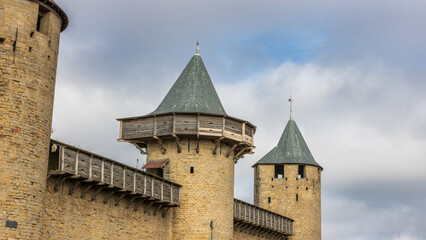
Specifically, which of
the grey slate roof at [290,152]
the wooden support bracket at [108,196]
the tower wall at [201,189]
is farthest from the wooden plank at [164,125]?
the grey slate roof at [290,152]

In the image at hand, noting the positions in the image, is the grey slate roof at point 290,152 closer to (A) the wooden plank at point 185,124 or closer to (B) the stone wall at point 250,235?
(B) the stone wall at point 250,235

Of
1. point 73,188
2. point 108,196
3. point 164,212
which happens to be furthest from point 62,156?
point 164,212

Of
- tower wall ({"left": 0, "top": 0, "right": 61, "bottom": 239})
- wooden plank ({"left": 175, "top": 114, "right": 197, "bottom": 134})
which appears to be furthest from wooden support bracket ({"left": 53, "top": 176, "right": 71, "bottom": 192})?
wooden plank ({"left": 175, "top": 114, "right": 197, "bottom": 134})

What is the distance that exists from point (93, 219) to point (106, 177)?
1.63 metres

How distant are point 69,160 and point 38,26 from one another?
15.2 feet

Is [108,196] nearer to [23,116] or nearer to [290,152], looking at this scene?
[23,116]

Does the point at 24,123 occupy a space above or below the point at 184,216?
above

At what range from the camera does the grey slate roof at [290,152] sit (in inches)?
1746

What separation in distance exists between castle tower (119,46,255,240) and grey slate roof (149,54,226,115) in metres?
0.06

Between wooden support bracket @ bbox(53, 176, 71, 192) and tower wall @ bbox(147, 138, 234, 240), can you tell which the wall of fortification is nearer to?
tower wall @ bbox(147, 138, 234, 240)

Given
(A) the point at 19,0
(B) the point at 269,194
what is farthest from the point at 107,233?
(B) the point at 269,194

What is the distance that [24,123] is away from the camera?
19250mm

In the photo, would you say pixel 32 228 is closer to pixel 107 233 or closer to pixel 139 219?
pixel 107 233

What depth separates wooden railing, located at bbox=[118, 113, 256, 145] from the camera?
97.3ft
